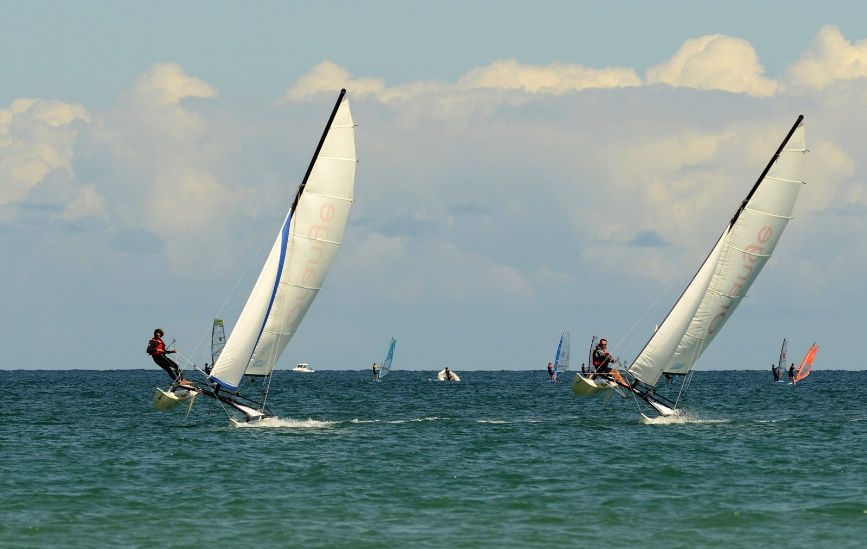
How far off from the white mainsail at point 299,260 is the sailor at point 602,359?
10931 mm

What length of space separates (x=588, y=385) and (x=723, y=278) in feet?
20.3

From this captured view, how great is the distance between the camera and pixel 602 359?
156ft

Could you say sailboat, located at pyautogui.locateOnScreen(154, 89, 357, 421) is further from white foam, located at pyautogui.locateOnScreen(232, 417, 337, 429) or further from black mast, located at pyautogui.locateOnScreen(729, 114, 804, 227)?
black mast, located at pyautogui.locateOnScreen(729, 114, 804, 227)

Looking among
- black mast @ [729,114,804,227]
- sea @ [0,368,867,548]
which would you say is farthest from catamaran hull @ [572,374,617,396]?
black mast @ [729,114,804,227]

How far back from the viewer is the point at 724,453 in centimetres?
4106

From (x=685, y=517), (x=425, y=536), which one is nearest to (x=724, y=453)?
(x=685, y=517)

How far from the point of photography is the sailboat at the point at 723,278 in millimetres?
45562

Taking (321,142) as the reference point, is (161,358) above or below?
below

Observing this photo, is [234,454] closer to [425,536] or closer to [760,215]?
[425,536]

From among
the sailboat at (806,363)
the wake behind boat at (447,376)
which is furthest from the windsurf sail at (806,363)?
the wake behind boat at (447,376)

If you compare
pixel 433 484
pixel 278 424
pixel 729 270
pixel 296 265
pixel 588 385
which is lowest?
pixel 433 484

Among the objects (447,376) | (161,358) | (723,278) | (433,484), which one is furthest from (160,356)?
(447,376)

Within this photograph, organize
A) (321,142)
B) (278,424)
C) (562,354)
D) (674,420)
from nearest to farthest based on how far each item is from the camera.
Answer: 1. (321,142)
2. (278,424)
3. (674,420)
4. (562,354)

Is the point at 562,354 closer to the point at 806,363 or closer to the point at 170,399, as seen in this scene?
the point at 806,363
